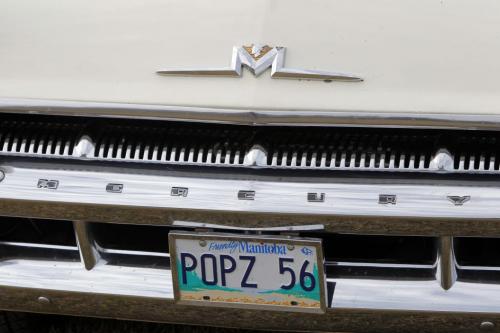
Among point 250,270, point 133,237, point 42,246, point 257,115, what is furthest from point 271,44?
point 42,246

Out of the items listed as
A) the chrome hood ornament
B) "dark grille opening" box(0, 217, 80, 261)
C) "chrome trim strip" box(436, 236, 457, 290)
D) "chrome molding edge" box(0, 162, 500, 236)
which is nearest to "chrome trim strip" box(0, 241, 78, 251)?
"dark grille opening" box(0, 217, 80, 261)

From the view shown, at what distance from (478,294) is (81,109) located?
123 cm

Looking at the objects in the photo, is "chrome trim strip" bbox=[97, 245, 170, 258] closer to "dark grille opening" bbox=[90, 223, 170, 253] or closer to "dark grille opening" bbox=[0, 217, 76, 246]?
"dark grille opening" bbox=[90, 223, 170, 253]

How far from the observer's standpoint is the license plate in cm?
261

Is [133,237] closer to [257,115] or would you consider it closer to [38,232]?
[38,232]

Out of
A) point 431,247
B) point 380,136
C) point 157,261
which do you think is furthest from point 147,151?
point 431,247

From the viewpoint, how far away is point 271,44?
268 cm

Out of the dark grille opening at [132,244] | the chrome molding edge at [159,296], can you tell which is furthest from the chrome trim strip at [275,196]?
the chrome molding edge at [159,296]

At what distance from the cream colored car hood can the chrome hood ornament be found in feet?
0.06

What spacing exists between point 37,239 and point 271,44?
3.25 feet

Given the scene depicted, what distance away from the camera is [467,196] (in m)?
2.58

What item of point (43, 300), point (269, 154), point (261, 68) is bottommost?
point (43, 300)

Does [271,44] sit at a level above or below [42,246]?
above

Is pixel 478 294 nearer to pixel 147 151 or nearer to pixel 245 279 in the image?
pixel 245 279
